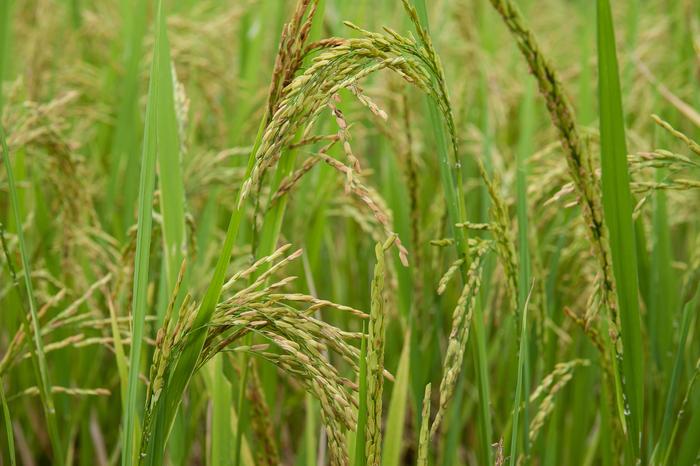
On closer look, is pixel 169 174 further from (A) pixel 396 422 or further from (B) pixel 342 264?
(B) pixel 342 264

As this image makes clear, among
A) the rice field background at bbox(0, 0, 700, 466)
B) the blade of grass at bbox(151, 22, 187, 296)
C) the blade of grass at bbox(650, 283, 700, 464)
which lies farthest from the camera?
the blade of grass at bbox(151, 22, 187, 296)

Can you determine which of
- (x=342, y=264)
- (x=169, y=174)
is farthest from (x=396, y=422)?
(x=342, y=264)

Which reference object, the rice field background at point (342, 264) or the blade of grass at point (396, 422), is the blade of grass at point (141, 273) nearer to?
the rice field background at point (342, 264)

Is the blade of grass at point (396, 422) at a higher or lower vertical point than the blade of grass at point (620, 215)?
lower

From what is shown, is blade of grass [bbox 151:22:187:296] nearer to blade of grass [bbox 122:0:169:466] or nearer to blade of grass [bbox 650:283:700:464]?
blade of grass [bbox 122:0:169:466]

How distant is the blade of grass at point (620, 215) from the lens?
2.91ft

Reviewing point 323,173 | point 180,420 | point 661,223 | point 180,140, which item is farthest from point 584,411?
point 180,140

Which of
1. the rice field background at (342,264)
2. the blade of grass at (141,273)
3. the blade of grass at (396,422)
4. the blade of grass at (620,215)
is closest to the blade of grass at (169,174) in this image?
the rice field background at (342,264)

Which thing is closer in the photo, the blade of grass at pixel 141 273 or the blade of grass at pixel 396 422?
the blade of grass at pixel 141 273

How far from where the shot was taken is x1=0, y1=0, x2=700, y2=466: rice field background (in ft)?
2.82

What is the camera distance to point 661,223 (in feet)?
5.08

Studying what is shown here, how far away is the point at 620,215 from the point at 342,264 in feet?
4.12

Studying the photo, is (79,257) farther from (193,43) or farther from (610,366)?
(610,366)

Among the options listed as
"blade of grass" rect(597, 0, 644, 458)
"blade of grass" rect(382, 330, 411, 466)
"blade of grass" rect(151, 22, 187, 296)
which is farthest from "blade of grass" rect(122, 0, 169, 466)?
"blade of grass" rect(597, 0, 644, 458)
